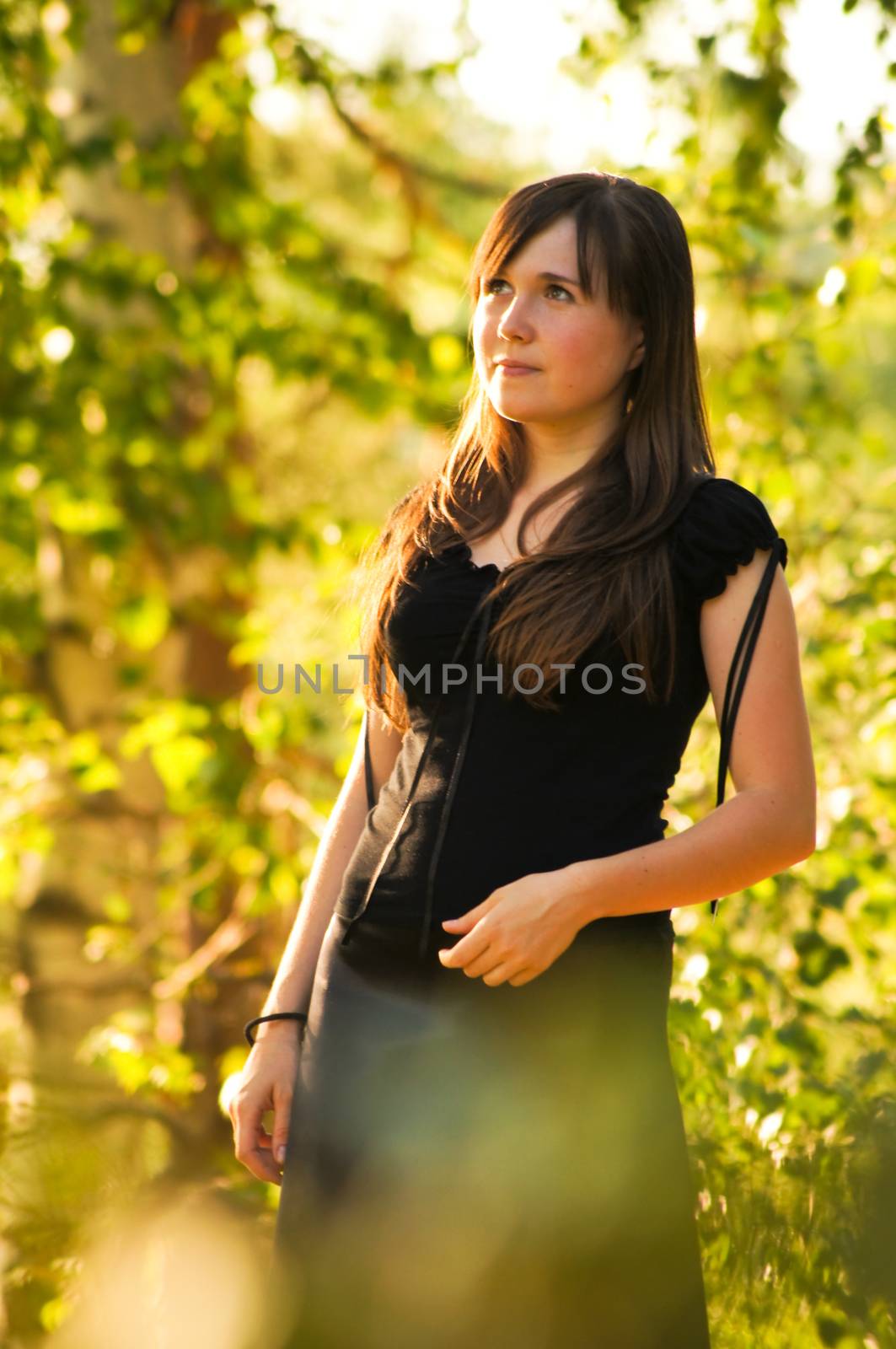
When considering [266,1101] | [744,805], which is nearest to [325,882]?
[266,1101]

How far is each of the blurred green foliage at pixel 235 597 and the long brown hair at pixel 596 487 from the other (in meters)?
0.67

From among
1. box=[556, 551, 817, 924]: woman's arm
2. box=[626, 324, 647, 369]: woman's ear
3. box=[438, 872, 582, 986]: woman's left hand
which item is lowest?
box=[438, 872, 582, 986]: woman's left hand

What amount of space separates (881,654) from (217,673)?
268 centimetres

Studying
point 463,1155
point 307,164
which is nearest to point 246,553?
point 463,1155

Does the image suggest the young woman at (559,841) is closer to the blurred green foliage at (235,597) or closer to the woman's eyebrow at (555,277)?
the woman's eyebrow at (555,277)

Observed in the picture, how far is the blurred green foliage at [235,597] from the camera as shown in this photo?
233 centimetres

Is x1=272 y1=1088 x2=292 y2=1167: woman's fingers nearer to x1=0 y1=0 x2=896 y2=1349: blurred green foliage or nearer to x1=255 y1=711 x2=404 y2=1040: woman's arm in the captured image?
x1=255 y1=711 x2=404 y2=1040: woman's arm

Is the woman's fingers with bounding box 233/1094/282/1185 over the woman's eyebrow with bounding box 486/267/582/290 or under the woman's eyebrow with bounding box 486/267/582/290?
under

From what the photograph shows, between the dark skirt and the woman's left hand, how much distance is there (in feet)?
0.30

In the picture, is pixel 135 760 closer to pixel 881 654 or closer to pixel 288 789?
pixel 288 789

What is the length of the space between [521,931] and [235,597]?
131 inches

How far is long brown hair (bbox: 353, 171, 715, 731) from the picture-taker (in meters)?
1.27

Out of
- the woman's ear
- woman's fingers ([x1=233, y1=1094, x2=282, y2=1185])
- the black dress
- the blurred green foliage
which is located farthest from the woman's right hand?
the woman's ear

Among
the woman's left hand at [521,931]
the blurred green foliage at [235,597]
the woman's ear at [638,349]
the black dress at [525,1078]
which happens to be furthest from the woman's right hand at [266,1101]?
the woman's ear at [638,349]
